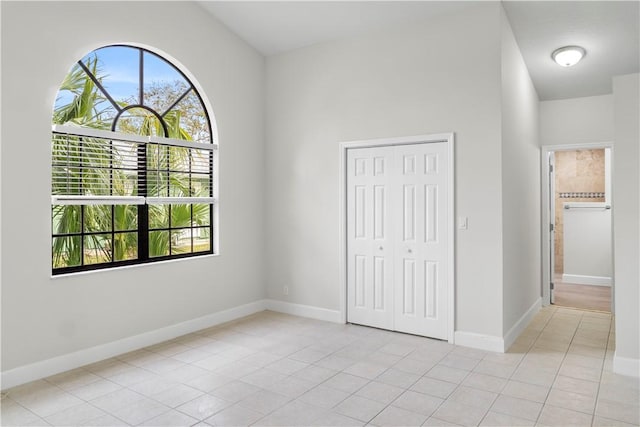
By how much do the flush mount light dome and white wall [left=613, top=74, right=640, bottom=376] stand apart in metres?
1.24

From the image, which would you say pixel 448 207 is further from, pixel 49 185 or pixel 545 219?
pixel 49 185

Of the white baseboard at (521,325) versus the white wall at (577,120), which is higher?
the white wall at (577,120)

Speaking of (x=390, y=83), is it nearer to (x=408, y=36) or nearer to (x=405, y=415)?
(x=408, y=36)

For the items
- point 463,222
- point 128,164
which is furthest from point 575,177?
→ point 128,164

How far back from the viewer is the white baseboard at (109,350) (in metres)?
3.26

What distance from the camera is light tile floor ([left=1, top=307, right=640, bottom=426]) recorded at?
2.75 metres

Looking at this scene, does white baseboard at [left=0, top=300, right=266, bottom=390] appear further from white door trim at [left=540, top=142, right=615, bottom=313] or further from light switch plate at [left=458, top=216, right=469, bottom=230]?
white door trim at [left=540, top=142, right=615, bottom=313]

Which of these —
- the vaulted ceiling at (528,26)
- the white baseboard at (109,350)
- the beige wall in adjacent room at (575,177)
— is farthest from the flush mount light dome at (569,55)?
the white baseboard at (109,350)

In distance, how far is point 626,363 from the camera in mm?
3404

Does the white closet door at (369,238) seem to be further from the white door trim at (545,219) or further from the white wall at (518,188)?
the white door trim at (545,219)

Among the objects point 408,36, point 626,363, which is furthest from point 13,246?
point 626,363

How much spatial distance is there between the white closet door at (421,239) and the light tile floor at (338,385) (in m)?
0.24

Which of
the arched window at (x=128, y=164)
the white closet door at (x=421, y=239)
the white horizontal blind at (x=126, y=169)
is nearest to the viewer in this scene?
the white horizontal blind at (x=126, y=169)

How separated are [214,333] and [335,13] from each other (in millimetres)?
3592
